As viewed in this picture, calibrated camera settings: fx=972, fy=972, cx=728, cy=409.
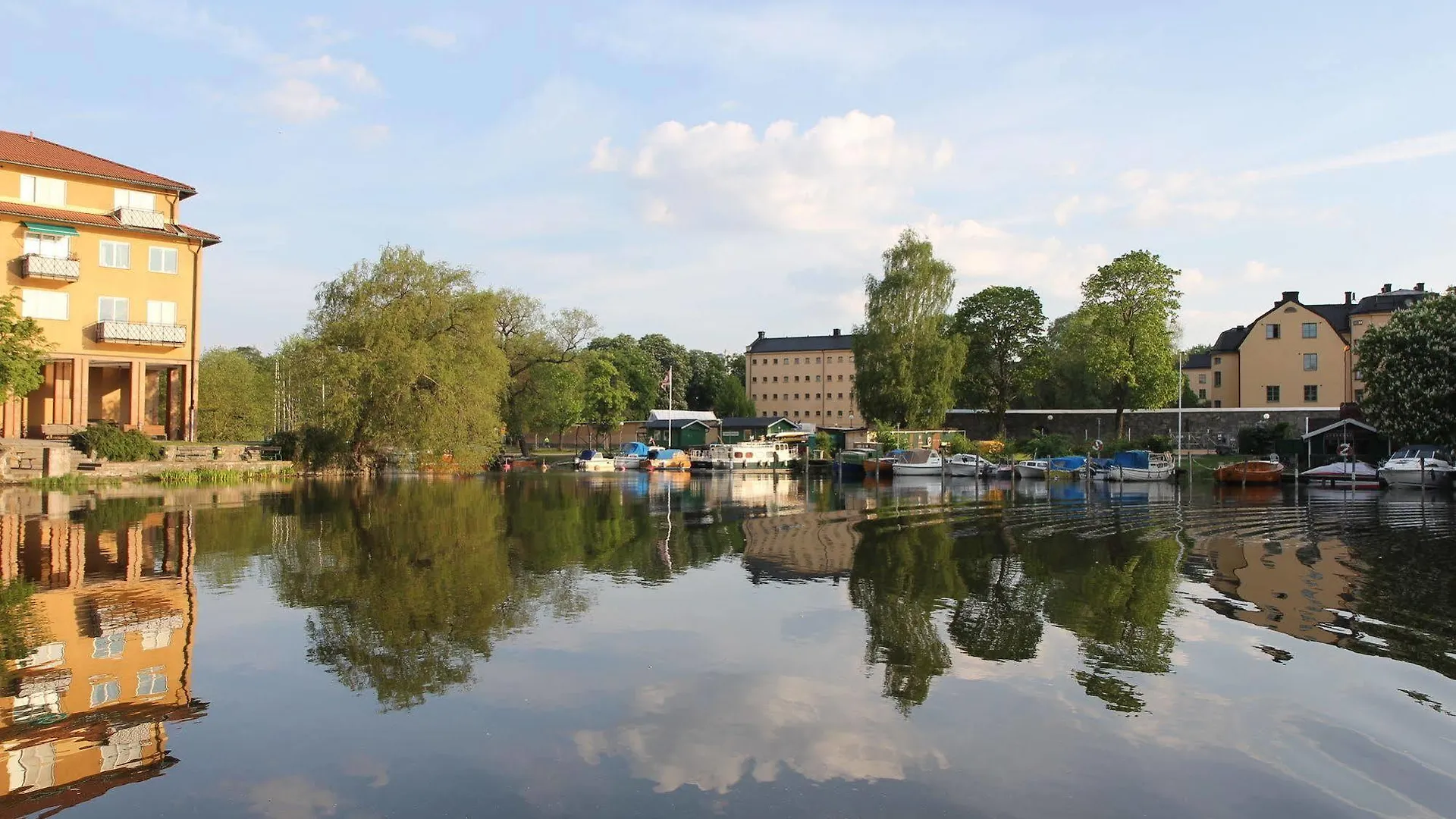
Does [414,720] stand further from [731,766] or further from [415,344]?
[415,344]

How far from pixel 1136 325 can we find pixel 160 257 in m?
55.1

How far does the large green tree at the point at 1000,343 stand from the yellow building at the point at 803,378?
62.9m

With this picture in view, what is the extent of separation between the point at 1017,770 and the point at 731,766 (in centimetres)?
205

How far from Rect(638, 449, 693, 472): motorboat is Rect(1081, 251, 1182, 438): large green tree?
29.7 metres

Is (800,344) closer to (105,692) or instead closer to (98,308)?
(98,308)

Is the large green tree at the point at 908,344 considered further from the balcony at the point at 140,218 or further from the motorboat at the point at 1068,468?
the balcony at the point at 140,218

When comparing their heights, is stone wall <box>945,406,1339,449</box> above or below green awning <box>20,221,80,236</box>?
below

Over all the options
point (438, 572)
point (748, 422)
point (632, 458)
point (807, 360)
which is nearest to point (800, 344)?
point (807, 360)

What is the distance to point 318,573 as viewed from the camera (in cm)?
1552

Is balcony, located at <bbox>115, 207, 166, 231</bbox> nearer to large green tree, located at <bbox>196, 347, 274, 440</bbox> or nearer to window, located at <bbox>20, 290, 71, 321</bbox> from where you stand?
window, located at <bbox>20, 290, 71, 321</bbox>

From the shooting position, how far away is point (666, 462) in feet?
239

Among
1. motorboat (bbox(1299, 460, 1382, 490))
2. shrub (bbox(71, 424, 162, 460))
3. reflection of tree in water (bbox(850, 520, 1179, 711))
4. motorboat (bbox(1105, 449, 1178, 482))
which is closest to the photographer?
reflection of tree in water (bbox(850, 520, 1179, 711))

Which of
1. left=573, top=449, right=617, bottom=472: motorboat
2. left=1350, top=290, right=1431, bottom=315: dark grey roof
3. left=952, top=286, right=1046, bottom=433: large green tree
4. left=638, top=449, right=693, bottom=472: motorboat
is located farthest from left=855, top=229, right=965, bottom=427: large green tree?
left=1350, top=290, right=1431, bottom=315: dark grey roof

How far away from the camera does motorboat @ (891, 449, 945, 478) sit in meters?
58.6
